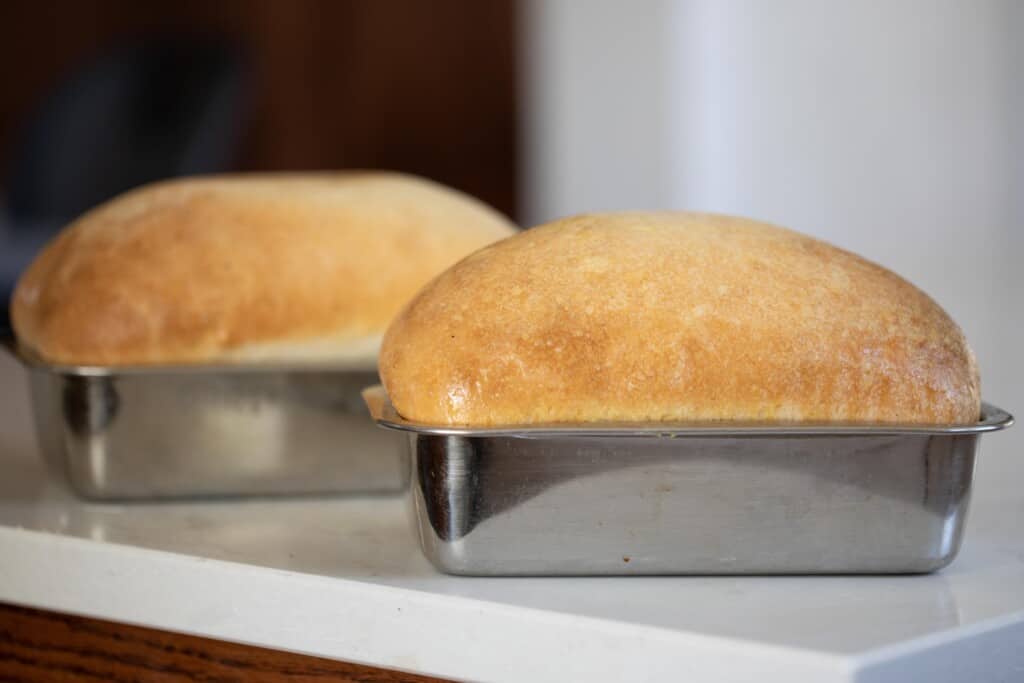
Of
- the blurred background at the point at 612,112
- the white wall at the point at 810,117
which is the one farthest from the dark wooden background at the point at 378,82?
the white wall at the point at 810,117

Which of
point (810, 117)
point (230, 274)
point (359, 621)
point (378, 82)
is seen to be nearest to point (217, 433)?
point (230, 274)

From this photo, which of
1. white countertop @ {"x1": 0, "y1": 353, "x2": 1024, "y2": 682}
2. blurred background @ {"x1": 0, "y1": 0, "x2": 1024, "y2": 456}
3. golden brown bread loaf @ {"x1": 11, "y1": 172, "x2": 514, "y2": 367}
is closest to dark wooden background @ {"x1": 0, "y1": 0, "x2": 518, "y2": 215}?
blurred background @ {"x1": 0, "y1": 0, "x2": 1024, "y2": 456}

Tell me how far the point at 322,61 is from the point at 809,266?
3.73m

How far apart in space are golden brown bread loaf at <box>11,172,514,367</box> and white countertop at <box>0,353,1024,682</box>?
0.09 m

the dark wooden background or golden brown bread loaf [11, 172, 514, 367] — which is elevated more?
golden brown bread loaf [11, 172, 514, 367]

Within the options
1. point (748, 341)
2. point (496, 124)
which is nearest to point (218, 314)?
point (748, 341)

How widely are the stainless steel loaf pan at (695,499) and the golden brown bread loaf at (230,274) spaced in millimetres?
190

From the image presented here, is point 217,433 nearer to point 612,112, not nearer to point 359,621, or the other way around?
point 359,621

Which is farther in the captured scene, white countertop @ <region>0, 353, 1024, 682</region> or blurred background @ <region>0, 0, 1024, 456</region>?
blurred background @ <region>0, 0, 1024, 456</region>

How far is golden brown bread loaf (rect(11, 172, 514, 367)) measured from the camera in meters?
0.69

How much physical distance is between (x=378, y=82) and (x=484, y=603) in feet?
12.0

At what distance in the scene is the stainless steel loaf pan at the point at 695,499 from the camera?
1.68ft

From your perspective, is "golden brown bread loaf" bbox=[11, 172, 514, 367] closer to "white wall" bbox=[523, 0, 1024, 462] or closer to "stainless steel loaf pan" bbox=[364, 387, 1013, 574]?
"stainless steel loaf pan" bbox=[364, 387, 1013, 574]

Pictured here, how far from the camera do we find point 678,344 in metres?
0.52
